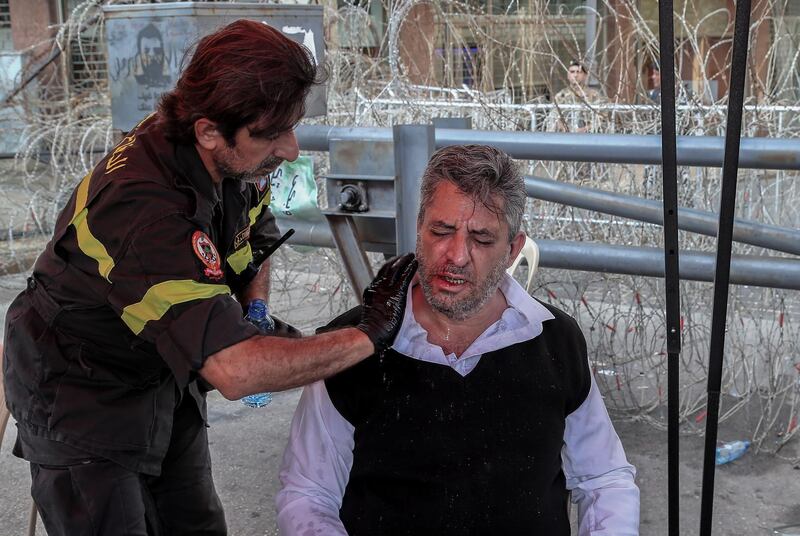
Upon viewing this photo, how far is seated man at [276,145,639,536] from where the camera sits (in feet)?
7.58

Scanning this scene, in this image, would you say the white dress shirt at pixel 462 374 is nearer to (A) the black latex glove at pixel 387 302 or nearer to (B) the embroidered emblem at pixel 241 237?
(A) the black latex glove at pixel 387 302

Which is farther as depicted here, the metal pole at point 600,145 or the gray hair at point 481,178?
the metal pole at point 600,145

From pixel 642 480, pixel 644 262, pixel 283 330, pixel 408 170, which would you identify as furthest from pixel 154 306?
pixel 642 480

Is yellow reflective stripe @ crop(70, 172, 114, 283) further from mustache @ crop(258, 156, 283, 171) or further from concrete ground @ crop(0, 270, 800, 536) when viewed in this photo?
concrete ground @ crop(0, 270, 800, 536)

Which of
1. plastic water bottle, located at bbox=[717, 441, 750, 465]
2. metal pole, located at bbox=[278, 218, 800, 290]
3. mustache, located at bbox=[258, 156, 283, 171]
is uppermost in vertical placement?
mustache, located at bbox=[258, 156, 283, 171]

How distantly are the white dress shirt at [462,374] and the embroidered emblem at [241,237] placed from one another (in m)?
0.53

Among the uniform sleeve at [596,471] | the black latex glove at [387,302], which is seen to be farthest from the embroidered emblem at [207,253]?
the uniform sleeve at [596,471]

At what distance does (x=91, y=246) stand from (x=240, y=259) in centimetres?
64

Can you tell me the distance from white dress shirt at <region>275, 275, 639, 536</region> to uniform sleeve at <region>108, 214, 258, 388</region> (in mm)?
333

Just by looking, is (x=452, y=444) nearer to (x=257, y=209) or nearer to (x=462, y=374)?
(x=462, y=374)

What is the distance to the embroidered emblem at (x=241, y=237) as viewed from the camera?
2717 mm

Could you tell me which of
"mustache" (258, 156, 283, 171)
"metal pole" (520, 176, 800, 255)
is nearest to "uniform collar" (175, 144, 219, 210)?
"mustache" (258, 156, 283, 171)

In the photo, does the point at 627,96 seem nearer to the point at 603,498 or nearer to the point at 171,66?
the point at 171,66

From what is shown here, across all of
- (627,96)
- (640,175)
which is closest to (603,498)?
(640,175)
